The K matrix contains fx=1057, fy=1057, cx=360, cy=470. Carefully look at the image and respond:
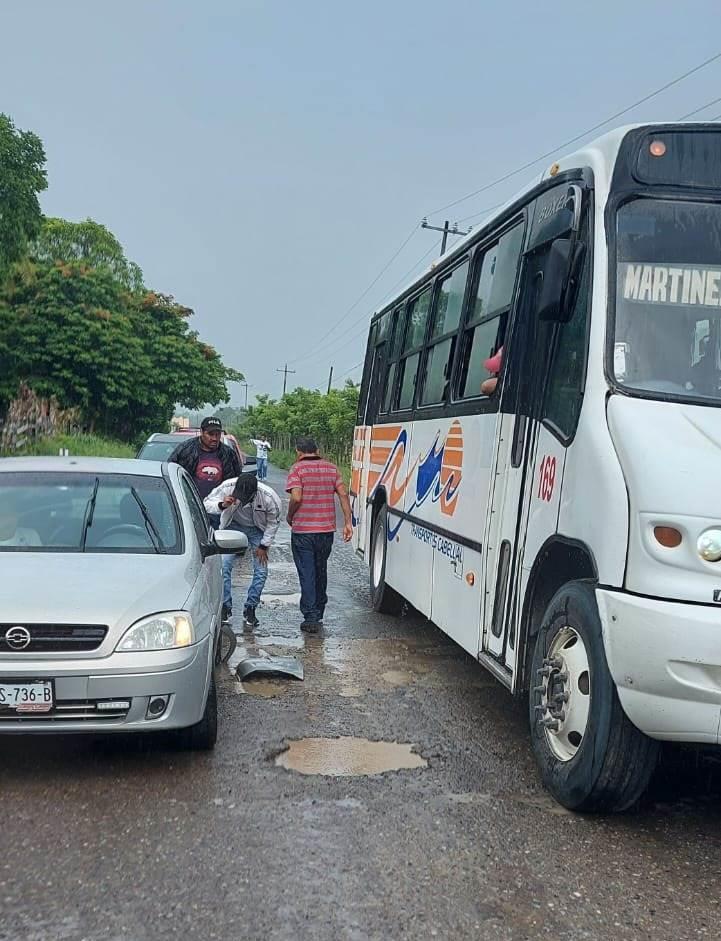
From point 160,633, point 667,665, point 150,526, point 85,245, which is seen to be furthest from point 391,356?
point 85,245

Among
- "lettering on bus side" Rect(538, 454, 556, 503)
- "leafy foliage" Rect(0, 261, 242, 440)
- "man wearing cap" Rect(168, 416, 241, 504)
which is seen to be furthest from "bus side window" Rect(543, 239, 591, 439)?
"leafy foliage" Rect(0, 261, 242, 440)

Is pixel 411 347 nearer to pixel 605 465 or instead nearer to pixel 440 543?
pixel 440 543

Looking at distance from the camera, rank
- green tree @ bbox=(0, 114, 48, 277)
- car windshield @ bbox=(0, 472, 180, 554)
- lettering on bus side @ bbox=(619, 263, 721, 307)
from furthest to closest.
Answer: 1. green tree @ bbox=(0, 114, 48, 277)
2. car windshield @ bbox=(0, 472, 180, 554)
3. lettering on bus side @ bbox=(619, 263, 721, 307)

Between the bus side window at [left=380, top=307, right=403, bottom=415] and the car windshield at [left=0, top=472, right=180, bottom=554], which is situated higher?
the bus side window at [left=380, top=307, right=403, bottom=415]

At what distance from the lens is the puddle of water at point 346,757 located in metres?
5.23

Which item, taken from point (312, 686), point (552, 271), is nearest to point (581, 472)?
point (552, 271)

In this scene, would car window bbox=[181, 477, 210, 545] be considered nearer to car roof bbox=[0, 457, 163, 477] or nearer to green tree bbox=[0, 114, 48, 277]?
car roof bbox=[0, 457, 163, 477]

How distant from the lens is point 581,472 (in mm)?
4512

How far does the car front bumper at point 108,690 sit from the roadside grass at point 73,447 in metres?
25.2

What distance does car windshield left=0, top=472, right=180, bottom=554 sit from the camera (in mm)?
5859

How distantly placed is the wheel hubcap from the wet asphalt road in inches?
12.3

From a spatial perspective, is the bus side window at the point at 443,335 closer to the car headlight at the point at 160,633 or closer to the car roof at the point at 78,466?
the car roof at the point at 78,466

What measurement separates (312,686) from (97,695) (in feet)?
7.72

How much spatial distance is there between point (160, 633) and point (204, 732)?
643 mm
